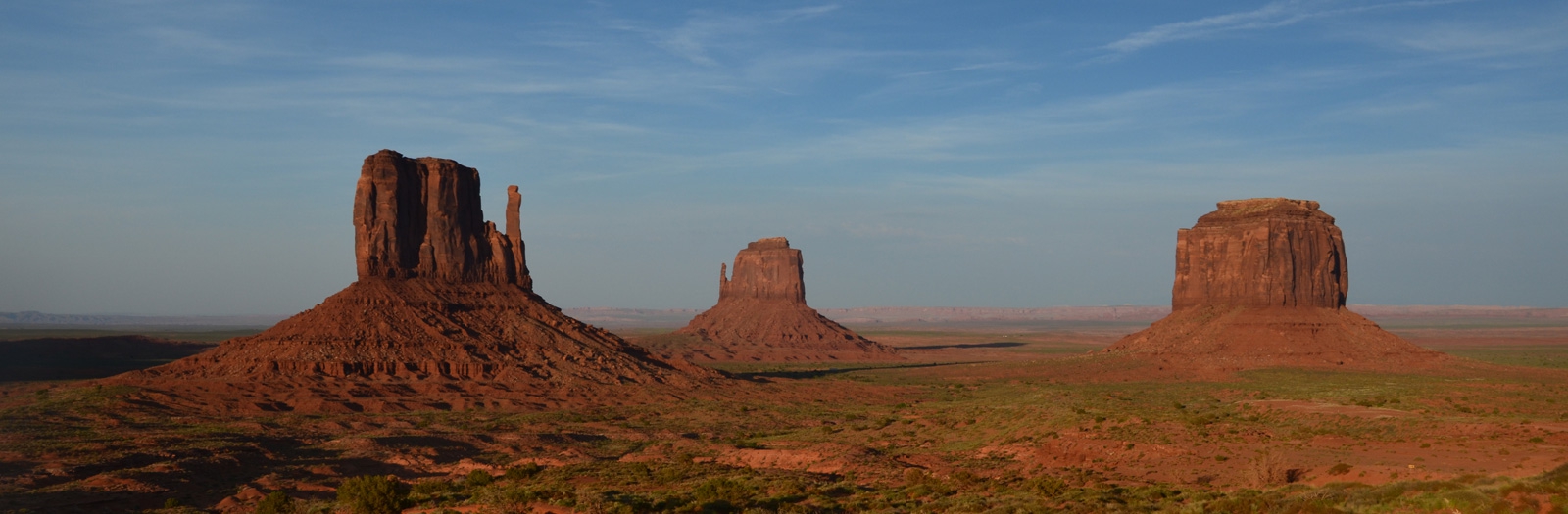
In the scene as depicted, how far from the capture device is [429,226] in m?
78.6

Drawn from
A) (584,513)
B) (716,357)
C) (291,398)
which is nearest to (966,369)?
(716,357)

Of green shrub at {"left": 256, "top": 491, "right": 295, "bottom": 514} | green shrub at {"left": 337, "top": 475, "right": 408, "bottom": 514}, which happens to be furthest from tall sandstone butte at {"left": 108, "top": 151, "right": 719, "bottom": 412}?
green shrub at {"left": 337, "top": 475, "right": 408, "bottom": 514}

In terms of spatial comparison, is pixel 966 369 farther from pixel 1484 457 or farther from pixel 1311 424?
pixel 1484 457

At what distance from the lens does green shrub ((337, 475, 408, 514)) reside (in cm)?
2950

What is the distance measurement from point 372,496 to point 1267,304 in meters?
84.4

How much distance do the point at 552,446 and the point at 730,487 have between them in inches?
688

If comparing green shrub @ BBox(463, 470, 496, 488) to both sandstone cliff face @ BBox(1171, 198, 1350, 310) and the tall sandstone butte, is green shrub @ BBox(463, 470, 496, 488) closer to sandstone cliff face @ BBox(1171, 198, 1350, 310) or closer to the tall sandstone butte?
the tall sandstone butte

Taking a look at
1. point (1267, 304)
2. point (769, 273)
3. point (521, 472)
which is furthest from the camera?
point (769, 273)

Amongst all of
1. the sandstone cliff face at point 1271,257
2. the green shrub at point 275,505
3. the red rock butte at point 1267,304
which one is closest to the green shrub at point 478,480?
the green shrub at point 275,505

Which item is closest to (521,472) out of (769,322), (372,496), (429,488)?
(429,488)

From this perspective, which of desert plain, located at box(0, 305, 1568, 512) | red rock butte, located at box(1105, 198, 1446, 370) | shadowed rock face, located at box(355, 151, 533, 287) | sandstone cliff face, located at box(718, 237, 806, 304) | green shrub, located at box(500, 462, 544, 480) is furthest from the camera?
sandstone cliff face, located at box(718, 237, 806, 304)

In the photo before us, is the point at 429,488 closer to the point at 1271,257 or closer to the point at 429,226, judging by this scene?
the point at 429,226

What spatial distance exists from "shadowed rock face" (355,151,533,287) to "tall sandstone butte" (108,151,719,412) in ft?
0.25

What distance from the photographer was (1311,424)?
1608 inches
